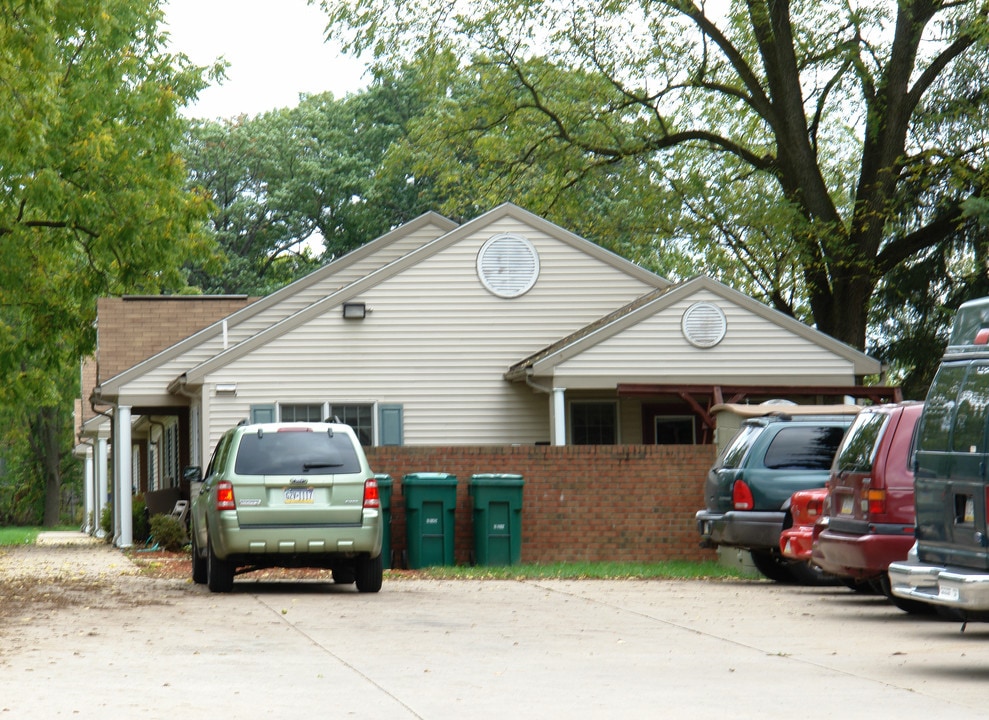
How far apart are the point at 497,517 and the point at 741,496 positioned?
4268mm

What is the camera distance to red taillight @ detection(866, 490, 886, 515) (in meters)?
12.6

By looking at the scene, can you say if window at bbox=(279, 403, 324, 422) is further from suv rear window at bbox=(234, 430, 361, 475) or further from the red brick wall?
suv rear window at bbox=(234, 430, 361, 475)

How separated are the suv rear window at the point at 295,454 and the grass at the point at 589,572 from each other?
3303 mm

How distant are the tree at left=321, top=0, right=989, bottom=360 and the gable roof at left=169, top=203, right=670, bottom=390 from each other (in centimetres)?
412

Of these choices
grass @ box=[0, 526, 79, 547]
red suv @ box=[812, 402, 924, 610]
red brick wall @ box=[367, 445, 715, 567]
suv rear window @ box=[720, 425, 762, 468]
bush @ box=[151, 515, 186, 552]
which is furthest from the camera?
grass @ box=[0, 526, 79, 547]

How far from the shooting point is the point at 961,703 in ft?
27.6

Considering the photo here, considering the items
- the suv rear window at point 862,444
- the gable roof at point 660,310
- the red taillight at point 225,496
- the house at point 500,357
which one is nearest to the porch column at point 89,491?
the house at point 500,357

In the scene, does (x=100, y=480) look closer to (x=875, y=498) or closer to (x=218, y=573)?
(x=218, y=573)

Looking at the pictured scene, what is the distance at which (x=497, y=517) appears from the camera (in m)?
19.9

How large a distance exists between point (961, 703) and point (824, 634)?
12.0 feet

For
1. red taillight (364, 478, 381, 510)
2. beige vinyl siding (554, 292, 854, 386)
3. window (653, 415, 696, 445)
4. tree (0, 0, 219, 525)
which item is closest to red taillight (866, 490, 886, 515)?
red taillight (364, 478, 381, 510)

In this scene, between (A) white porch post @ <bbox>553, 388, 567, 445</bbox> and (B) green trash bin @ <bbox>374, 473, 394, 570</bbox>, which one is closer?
(B) green trash bin @ <bbox>374, 473, 394, 570</bbox>

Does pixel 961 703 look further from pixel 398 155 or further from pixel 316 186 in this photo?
pixel 316 186

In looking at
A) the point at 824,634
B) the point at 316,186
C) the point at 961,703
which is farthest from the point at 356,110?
the point at 961,703
